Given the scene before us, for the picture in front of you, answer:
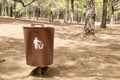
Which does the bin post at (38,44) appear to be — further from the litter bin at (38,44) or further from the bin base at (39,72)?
the bin base at (39,72)

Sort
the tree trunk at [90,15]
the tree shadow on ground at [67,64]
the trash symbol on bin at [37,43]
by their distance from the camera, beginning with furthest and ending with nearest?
the tree trunk at [90,15] → the tree shadow on ground at [67,64] → the trash symbol on bin at [37,43]

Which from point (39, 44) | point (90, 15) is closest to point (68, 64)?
point (39, 44)

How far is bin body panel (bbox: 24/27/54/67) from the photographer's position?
577cm

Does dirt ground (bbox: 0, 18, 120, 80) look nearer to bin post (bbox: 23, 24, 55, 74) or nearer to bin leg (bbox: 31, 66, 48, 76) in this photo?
bin leg (bbox: 31, 66, 48, 76)

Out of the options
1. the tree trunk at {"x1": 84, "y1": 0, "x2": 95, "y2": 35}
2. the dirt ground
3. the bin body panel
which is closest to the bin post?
the bin body panel

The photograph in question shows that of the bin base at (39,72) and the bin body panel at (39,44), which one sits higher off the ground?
the bin body panel at (39,44)

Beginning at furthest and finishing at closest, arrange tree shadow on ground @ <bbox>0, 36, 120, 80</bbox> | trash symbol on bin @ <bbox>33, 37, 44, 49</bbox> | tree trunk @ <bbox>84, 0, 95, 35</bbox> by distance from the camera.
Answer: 1. tree trunk @ <bbox>84, 0, 95, 35</bbox>
2. tree shadow on ground @ <bbox>0, 36, 120, 80</bbox>
3. trash symbol on bin @ <bbox>33, 37, 44, 49</bbox>

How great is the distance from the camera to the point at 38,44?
5754 mm

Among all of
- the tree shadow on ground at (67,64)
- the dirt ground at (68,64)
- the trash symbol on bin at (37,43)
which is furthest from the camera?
the tree shadow on ground at (67,64)

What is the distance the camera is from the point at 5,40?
429 inches

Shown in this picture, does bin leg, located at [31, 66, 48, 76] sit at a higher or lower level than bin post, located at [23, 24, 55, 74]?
lower

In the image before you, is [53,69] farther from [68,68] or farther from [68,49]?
[68,49]

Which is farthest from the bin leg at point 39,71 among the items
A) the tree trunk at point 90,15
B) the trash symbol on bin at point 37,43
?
the tree trunk at point 90,15

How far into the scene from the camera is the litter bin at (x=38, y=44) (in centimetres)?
577
